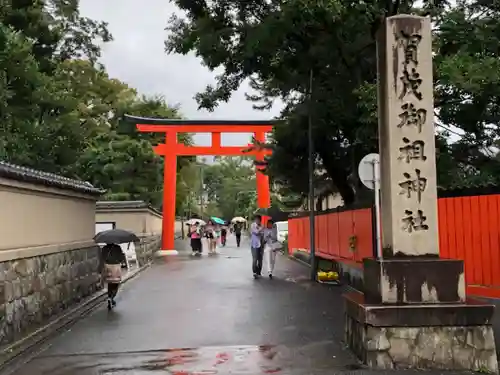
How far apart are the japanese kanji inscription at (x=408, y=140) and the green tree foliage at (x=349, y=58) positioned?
213 cm

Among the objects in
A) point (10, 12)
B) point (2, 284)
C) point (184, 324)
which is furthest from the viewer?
point (10, 12)

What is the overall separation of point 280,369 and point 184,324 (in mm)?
3446

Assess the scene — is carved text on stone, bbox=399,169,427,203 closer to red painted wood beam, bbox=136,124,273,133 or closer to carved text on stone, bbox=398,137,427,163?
carved text on stone, bbox=398,137,427,163

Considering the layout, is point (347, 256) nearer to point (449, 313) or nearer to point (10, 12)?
point (449, 313)

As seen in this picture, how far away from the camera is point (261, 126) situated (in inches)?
1259

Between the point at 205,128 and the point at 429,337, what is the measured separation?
25546 mm

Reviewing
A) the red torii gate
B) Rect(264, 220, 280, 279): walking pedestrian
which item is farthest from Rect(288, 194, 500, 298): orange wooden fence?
the red torii gate

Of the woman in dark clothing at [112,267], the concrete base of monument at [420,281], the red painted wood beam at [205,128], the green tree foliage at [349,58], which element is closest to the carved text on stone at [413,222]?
the concrete base of monument at [420,281]

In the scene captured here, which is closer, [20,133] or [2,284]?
[2,284]

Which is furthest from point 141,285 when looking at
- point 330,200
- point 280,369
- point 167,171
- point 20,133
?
point 330,200

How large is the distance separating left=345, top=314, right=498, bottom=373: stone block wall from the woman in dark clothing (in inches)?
265

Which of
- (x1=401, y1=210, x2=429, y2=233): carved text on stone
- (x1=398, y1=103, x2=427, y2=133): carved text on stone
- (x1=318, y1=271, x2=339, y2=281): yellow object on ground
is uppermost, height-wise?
(x1=398, y1=103, x2=427, y2=133): carved text on stone

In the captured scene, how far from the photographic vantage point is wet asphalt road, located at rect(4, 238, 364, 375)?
7160 mm

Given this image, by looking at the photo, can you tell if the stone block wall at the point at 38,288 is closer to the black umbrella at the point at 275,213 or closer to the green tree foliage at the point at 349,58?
the green tree foliage at the point at 349,58
